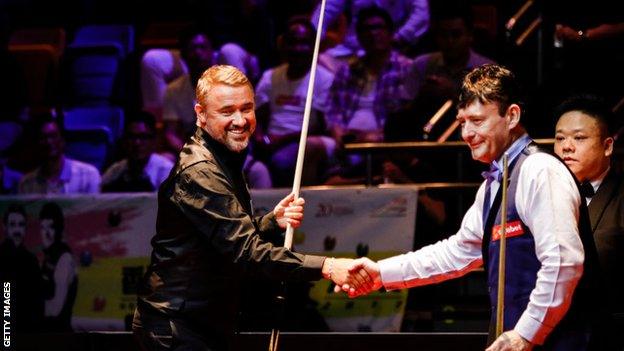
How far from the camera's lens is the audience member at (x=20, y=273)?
657 cm

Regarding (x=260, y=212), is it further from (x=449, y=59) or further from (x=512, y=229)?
(x=512, y=229)

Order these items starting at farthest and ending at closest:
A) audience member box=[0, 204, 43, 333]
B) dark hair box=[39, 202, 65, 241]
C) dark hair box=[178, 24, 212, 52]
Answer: dark hair box=[178, 24, 212, 52]
dark hair box=[39, 202, 65, 241]
audience member box=[0, 204, 43, 333]

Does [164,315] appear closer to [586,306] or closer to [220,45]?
[586,306]

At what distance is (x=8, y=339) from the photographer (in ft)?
19.2

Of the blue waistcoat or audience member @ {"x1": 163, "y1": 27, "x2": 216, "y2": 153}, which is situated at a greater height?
audience member @ {"x1": 163, "y1": 27, "x2": 216, "y2": 153}

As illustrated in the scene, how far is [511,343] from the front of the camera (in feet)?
11.3

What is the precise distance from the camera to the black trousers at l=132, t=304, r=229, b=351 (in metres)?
3.87

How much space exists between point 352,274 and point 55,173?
431cm

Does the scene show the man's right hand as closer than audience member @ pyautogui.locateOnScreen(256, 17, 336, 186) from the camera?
Yes

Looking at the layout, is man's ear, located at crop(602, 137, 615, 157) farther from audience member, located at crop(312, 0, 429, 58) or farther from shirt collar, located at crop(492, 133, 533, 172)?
audience member, located at crop(312, 0, 429, 58)

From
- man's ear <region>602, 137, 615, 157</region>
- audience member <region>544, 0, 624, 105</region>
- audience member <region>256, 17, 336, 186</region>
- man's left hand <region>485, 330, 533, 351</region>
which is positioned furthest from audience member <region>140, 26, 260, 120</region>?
man's left hand <region>485, 330, 533, 351</region>

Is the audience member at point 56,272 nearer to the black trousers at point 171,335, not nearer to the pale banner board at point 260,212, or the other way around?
the pale banner board at point 260,212

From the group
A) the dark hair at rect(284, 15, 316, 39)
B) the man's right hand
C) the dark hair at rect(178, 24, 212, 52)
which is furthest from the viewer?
the dark hair at rect(178, 24, 212, 52)

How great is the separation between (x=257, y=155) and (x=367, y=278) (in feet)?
11.7
